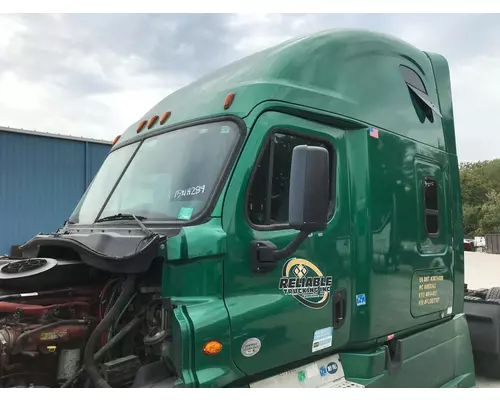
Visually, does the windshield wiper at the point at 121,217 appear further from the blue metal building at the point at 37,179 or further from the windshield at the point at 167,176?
the blue metal building at the point at 37,179

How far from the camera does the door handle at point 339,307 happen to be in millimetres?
3229

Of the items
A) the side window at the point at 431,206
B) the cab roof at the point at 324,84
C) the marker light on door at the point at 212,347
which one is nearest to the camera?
the marker light on door at the point at 212,347

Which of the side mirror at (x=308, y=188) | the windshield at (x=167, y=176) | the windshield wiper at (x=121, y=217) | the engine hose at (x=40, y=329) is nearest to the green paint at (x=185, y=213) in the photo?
the windshield at (x=167, y=176)

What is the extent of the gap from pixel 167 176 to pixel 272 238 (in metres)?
0.83

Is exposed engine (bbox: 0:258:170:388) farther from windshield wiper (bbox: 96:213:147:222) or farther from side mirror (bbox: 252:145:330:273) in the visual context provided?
side mirror (bbox: 252:145:330:273)

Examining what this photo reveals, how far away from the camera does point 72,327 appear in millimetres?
2779

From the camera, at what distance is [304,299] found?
3008 mm

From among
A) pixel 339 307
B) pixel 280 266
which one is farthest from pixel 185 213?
pixel 339 307

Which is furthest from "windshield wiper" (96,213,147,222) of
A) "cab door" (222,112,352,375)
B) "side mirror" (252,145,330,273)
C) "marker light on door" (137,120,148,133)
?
"side mirror" (252,145,330,273)

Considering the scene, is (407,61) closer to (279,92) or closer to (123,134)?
(279,92)

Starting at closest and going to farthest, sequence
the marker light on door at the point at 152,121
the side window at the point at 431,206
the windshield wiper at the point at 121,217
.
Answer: the windshield wiper at the point at 121,217 < the marker light on door at the point at 152,121 < the side window at the point at 431,206

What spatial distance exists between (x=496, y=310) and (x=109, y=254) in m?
4.36

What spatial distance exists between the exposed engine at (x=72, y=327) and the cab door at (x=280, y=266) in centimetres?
50

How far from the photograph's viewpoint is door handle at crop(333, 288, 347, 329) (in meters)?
3.23
